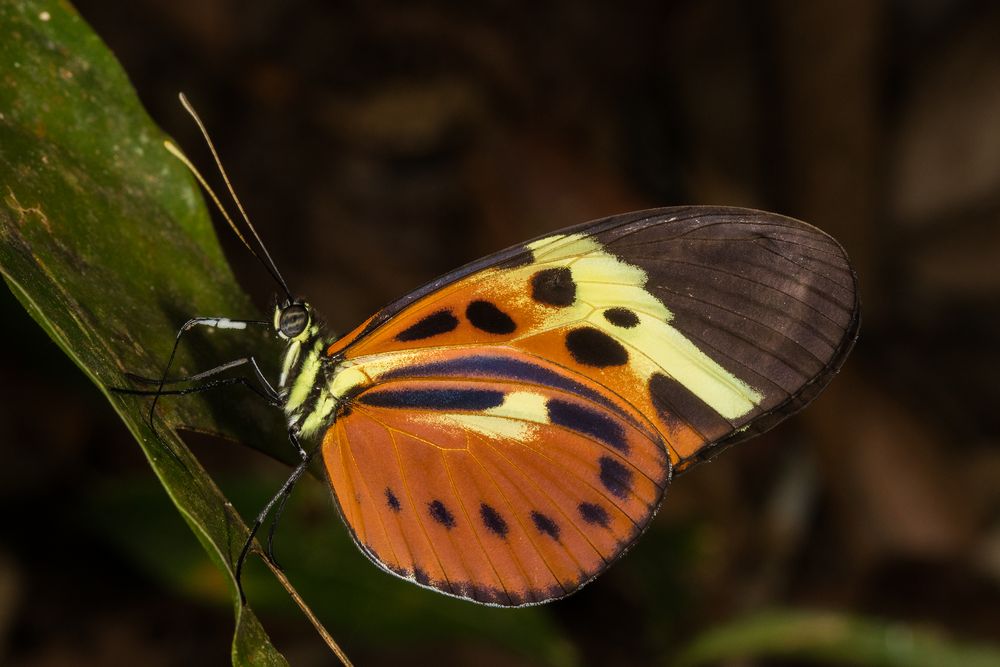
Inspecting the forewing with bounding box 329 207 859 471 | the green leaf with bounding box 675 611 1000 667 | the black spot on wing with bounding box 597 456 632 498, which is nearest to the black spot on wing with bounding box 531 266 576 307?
the forewing with bounding box 329 207 859 471

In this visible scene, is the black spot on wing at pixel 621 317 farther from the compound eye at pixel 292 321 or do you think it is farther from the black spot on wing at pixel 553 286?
the compound eye at pixel 292 321

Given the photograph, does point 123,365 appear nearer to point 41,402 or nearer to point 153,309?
point 153,309

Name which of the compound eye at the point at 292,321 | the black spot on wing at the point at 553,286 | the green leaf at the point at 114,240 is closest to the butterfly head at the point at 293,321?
the compound eye at the point at 292,321

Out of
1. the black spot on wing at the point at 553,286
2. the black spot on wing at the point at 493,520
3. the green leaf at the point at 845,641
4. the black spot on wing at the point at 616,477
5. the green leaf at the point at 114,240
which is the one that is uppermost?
the green leaf at the point at 114,240

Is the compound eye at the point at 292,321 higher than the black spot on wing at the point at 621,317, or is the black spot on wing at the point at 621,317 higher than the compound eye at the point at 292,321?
the compound eye at the point at 292,321

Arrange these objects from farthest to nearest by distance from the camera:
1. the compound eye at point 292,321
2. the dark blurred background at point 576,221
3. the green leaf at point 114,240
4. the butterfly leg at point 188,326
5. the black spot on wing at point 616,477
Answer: the dark blurred background at point 576,221
the black spot on wing at point 616,477
the compound eye at point 292,321
the butterfly leg at point 188,326
the green leaf at point 114,240

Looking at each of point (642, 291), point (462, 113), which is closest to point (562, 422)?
point (642, 291)

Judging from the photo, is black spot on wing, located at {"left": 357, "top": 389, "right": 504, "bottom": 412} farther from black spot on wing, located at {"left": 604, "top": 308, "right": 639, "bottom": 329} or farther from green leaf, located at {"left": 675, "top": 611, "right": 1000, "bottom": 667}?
green leaf, located at {"left": 675, "top": 611, "right": 1000, "bottom": 667}
